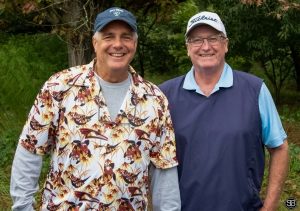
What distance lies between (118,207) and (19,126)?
4.79 metres

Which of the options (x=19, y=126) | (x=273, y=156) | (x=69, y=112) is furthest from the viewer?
(x=19, y=126)

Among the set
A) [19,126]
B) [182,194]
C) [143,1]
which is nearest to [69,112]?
[182,194]

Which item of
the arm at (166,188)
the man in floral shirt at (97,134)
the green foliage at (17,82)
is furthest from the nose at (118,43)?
the green foliage at (17,82)

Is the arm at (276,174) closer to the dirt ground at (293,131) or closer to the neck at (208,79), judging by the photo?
the neck at (208,79)

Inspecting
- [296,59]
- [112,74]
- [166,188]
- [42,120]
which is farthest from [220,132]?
[296,59]

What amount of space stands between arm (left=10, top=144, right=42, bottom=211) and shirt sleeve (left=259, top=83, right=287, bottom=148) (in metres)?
1.19

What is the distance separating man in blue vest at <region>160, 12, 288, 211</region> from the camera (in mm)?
2951

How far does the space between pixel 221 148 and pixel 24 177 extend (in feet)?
3.31

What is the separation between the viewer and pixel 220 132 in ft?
9.68

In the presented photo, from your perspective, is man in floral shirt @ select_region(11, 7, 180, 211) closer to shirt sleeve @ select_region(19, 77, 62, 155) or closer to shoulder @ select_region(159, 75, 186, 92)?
shirt sleeve @ select_region(19, 77, 62, 155)

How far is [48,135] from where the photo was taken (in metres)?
2.70

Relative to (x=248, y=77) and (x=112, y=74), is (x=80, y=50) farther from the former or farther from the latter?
(x=112, y=74)

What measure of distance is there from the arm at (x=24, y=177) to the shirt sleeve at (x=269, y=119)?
1.19m

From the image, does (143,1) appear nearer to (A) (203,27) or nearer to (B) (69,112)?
(A) (203,27)
